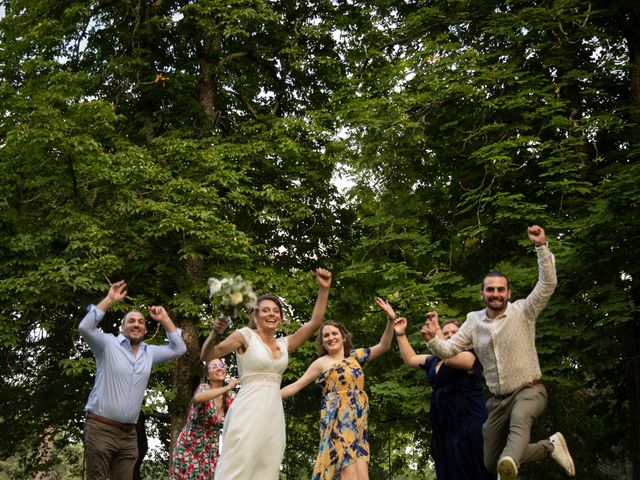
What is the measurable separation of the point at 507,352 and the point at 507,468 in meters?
1.05

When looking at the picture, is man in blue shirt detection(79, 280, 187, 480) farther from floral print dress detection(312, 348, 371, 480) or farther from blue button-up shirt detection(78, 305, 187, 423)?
floral print dress detection(312, 348, 371, 480)

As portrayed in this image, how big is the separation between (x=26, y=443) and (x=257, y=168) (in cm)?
910

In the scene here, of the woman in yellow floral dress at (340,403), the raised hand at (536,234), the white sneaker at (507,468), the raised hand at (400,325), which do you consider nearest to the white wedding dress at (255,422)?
the woman in yellow floral dress at (340,403)

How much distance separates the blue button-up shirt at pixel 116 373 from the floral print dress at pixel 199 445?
2.01 metres

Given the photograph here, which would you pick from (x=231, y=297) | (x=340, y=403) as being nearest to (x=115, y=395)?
(x=231, y=297)

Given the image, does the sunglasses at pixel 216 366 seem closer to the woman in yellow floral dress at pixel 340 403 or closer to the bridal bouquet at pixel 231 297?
the woman in yellow floral dress at pixel 340 403

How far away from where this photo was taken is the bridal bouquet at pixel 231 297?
6105mm

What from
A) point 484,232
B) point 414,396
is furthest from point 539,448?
point 484,232

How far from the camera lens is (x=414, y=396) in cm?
1227

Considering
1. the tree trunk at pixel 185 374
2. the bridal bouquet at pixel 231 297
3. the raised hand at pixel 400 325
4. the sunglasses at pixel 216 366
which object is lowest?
the bridal bouquet at pixel 231 297

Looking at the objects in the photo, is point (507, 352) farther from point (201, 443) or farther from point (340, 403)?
point (201, 443)

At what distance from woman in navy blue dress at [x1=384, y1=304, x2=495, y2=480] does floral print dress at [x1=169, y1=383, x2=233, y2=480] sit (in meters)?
3.06

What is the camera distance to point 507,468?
18.5ft

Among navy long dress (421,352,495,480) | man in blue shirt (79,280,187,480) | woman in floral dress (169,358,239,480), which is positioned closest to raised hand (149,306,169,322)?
man in blue shirt (79,280,187,480)
